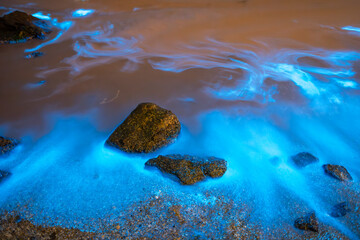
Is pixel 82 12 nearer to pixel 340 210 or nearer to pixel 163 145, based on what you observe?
pixel 163 145

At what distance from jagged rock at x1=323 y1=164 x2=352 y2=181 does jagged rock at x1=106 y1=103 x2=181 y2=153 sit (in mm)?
1971

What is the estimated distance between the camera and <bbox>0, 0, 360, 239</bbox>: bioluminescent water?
271 cm

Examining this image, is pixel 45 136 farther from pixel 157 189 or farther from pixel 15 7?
pixel 15 7

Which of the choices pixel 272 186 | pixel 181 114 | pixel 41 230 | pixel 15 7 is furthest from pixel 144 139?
pixel 15 7

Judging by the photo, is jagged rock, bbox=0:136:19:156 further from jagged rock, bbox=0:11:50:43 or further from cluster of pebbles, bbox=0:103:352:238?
jagged rock, bbox=0:11:50:43

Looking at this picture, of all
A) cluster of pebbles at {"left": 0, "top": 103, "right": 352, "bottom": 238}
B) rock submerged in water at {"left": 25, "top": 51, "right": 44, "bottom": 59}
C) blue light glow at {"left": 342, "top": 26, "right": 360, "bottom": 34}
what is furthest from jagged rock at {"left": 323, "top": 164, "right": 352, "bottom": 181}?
rock submerged in water at {"left": 25, "top": 51, "right": 44, "bottom": 59}

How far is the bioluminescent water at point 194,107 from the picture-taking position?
2.71 m

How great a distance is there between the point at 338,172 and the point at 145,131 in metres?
2.36

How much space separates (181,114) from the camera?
160 inches

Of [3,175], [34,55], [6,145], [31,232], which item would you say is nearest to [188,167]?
[31,232]

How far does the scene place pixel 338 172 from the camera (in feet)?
9.98

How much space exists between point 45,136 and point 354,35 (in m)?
7.52

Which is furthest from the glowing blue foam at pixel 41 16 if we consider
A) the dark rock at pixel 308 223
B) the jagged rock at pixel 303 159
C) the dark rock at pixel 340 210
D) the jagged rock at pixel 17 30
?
the dark rock at pixel 340 210

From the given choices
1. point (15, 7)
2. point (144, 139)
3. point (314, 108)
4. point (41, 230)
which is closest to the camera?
point (41, 230)
